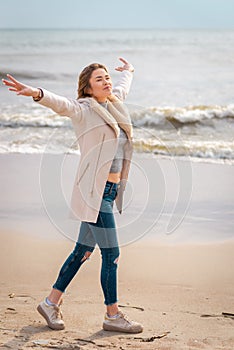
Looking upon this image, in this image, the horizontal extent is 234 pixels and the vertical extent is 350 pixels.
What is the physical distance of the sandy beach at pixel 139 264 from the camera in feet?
12.2

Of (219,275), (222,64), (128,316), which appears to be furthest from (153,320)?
(222,64)

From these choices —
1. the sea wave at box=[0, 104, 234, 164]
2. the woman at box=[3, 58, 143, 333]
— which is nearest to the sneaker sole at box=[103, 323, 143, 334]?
the woman at box=[3, 58, 143, 333]

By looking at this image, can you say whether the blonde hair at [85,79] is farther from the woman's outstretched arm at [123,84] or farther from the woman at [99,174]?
the woman's outstretched arm at [123,84]

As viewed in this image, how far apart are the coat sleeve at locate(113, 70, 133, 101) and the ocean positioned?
70 cm

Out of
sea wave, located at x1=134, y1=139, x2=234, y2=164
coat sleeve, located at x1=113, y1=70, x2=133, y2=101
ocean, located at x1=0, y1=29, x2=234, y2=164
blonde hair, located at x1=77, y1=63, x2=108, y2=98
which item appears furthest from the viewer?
ocean, located at x1=0, y1=29, x2=234, y2=164

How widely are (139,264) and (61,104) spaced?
182cm

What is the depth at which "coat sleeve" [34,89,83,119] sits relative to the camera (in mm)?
3469

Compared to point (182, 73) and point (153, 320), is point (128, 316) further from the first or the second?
point (182, 73)

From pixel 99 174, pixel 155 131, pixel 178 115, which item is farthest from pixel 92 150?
pixel 178 115

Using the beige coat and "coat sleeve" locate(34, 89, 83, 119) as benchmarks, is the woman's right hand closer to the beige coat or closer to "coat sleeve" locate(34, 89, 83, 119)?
Result: "coat sleeve" locate(34, 89, 83, 119)

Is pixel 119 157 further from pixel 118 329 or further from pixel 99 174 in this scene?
pixel 118 329

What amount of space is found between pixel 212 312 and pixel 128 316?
49 centimetres

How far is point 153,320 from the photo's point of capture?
3941 millimetres

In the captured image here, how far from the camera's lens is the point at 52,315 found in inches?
148
